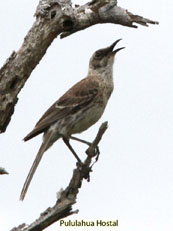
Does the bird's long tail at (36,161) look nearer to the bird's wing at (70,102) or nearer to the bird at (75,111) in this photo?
the bird at (75,111)

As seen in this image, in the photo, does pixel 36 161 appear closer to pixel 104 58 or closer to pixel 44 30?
pixel 44 30

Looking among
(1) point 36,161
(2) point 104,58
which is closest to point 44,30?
(1) point 36,161

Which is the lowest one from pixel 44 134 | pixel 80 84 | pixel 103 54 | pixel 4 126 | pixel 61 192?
pixel 61 192

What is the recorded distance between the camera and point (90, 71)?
1020cm

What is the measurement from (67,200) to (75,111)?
248 cm

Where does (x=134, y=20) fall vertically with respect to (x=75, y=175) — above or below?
above

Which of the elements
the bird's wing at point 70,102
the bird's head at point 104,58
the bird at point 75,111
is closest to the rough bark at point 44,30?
the bird at point 75,111

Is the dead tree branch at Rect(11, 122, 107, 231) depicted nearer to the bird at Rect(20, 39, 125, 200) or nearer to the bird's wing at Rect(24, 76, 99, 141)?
the bird at Rect(20, 39, 125, 200)

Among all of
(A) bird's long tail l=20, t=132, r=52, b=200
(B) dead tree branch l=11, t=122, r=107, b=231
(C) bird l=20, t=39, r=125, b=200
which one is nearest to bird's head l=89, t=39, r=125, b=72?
(C) bird l=20, t=39, r=125, b=200

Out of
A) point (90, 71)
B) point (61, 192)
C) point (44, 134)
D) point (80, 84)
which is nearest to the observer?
point (61, 192)

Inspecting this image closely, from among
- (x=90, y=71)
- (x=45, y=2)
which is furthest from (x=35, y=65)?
(x=90, y=71)

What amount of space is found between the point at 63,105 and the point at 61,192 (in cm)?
241

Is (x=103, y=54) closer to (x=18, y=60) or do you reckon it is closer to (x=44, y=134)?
(x=44, y=134)

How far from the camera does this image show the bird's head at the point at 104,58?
9867 mm
